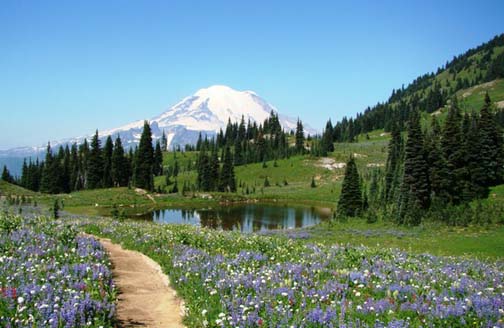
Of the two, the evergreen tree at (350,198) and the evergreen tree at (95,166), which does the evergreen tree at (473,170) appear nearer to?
the evergreen tree at (350,198)

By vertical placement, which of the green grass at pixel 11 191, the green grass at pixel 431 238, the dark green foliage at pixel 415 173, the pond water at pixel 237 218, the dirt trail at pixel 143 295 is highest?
the dark green foliage at pixel 415 173

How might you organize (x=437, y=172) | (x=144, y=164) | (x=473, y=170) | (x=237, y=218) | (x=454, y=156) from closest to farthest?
(x=437, y=172) < (x=473, y=170) < (x=454, y=156) < (x=237, y=218) < (x=144, y=164)

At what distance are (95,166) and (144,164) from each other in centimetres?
1487

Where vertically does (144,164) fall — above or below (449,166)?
above

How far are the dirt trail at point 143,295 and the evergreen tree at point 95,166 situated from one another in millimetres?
103563

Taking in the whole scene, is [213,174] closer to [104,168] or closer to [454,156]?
[104,168]

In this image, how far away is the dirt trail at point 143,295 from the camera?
30.6ft

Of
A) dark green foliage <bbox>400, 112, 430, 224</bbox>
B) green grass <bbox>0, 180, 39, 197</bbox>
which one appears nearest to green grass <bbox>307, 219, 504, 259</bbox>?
dark green foliage <bbox>400, 112, 430, 224</bbox>

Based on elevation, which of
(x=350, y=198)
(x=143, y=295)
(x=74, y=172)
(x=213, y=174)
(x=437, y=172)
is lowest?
(x=143, y=295)

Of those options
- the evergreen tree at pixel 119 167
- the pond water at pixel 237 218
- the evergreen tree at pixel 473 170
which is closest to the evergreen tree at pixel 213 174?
the evergreen tree at pixel 119 167

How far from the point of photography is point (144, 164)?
110812mm

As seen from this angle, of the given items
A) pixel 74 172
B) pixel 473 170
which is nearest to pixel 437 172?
pixel 473 170

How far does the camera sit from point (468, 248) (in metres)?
34.1

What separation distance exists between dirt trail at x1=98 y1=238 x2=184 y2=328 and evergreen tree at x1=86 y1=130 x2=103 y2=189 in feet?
340
